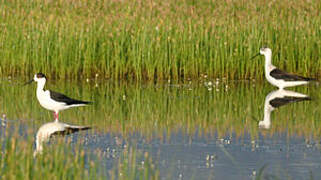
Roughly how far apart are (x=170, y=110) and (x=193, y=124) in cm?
157

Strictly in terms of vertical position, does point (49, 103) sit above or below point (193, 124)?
above

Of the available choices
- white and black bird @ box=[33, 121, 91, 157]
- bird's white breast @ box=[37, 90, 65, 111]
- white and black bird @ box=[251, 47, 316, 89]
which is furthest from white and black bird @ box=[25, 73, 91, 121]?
white and black bird @ box=[251, 47, 316, 89]

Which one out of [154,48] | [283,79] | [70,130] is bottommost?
[70,130]

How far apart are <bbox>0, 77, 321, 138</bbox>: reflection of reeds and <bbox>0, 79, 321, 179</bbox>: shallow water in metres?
0.02

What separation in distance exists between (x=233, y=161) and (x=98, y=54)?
9.49 metres

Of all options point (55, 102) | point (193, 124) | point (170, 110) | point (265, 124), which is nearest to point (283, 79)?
point (170, 110)

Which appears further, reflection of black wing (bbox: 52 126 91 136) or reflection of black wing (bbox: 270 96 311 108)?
reflection of black wing (bbox: 270 96 311 108)

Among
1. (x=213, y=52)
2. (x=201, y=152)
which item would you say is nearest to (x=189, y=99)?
(x=213, y=52)

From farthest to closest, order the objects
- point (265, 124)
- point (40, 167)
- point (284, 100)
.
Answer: point (284, 100) < point (265, 124) < point (40, 167)

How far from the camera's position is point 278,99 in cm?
1738

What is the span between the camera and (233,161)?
36.9ft

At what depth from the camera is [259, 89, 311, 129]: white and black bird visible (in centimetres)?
1566

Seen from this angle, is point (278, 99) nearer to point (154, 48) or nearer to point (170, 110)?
point (170, 110)

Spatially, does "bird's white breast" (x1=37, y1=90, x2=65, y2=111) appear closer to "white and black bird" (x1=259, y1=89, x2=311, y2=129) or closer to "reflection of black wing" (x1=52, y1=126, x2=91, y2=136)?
"reflection of black wing" (x1=52, y1=126, x2=91, y2=136)
